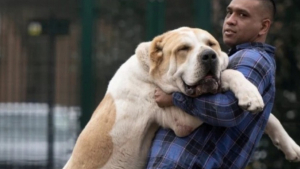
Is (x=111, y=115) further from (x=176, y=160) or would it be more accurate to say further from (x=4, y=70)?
(x=4, y=70)

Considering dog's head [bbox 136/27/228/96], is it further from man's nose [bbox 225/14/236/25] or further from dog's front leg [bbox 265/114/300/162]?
dog's front leg [bbox 265/114/300/162]

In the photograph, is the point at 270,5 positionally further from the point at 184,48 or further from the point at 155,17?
the point at 155,17

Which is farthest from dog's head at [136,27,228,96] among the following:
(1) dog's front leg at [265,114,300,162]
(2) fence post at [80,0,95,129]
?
(2) fence post at [80,0,95,129]

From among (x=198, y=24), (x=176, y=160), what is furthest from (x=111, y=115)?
(x=198, y=24)

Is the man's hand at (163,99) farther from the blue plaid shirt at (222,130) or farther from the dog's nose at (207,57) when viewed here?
the dog's nose at (207,57)

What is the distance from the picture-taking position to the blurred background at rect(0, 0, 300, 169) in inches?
313

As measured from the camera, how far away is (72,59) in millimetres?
8156

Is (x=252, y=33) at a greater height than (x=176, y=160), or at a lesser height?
greater

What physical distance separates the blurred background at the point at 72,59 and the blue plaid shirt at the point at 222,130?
13.5ft

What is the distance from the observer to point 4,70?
830 cm

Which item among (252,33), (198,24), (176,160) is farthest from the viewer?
(198,24)

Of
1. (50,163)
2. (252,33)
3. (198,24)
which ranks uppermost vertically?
(252,33)

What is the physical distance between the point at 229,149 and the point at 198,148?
0.16 m

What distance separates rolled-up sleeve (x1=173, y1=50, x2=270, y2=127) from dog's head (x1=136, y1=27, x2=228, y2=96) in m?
0.04
